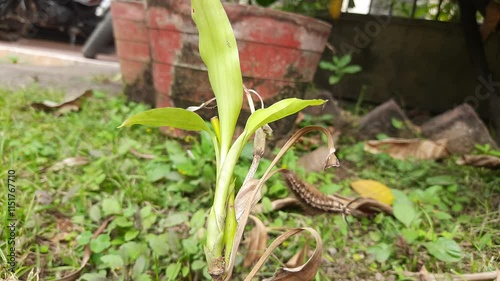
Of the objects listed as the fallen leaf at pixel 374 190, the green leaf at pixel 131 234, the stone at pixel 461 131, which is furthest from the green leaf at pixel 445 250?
the stone at pixel 461 131

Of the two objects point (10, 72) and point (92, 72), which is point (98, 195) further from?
point (92, 72)

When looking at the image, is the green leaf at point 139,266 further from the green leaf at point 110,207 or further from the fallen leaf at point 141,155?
the fallen leaf at point 141,155

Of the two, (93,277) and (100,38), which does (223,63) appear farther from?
(100,38)

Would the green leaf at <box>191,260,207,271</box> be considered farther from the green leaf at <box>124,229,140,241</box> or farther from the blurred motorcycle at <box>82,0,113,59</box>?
the blurred motorcycle at <box>82,0,113,59</box>

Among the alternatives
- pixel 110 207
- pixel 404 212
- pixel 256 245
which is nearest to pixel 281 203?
pixel 256 245

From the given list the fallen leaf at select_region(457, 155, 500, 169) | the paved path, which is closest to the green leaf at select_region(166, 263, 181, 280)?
the fallen leaf at select_region(457, 155, 500, 169)

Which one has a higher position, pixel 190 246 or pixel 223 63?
pixel 223 63
